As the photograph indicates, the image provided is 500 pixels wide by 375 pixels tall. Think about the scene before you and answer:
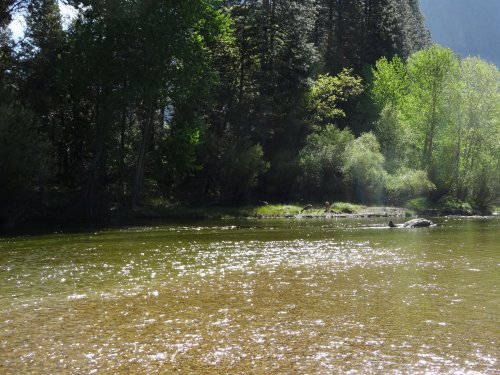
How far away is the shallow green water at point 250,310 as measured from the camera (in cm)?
811

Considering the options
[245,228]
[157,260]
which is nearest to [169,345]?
[157,260]

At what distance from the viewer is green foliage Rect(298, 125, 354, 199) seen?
51.0 metres

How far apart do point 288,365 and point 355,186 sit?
45.3 m

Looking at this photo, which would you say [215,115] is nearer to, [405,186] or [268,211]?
[268,211]

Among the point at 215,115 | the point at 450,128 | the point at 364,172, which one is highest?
the point at 215,115

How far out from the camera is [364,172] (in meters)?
50.6

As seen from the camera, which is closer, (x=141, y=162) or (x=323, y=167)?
(x=141, y=162)

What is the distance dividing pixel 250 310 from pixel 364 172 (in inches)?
1629

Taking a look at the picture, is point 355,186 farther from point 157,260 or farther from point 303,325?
point 303,325

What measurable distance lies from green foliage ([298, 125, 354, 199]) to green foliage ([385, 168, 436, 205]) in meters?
5.13

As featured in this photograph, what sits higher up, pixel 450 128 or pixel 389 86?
pixel 389 86

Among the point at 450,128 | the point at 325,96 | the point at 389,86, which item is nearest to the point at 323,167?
the point at 325,96

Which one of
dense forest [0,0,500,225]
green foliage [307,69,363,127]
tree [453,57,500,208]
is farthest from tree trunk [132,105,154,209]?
tree [453,57,500,208]

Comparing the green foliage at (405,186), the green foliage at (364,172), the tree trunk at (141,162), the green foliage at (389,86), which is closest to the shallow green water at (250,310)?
the tree trunk at (141,162)
